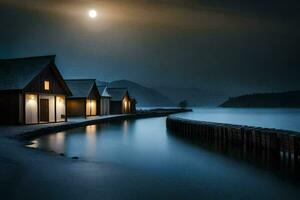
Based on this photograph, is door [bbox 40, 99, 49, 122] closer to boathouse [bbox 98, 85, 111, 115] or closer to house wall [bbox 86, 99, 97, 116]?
house wall [bbox 86, 99, 97, 116]

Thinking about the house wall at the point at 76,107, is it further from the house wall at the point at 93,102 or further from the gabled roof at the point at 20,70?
the gabled roof at the point at 20,70

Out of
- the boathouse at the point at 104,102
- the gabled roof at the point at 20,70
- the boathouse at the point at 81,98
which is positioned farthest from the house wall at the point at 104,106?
the gabled roof at the point at 20,70

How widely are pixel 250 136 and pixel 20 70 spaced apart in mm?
23242

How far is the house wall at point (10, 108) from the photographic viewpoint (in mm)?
28875

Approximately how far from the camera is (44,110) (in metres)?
33.0

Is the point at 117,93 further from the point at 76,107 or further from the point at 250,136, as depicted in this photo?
the point at 250,136

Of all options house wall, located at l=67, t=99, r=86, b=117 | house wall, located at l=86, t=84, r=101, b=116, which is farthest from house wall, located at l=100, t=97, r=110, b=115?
house wall, located at l=67, t=99, r=86, b=117

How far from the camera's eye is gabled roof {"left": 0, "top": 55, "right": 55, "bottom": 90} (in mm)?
29297

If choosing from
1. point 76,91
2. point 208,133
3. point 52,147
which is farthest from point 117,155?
point 76,91

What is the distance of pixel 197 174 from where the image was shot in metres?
12.9

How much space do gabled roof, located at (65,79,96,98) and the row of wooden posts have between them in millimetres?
20799

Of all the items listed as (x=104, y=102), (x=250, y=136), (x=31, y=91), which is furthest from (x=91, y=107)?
(x=250, y=136)

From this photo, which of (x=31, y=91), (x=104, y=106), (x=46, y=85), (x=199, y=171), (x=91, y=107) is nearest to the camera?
(x=199, y=171)

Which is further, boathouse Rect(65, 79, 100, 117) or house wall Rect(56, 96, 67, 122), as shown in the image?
boathouse Rect(65, 79, 100, 117)
